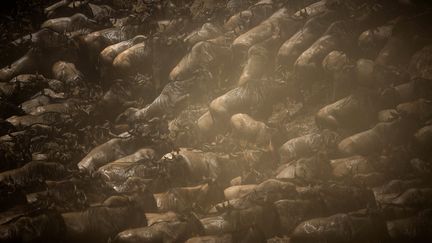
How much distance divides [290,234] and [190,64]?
858cm

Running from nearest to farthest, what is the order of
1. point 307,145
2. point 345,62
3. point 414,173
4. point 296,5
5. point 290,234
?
1. point 290,234
2. point 414,173
3. point 307,145
4. point 345,62
5. point 296,5

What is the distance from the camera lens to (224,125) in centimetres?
1420

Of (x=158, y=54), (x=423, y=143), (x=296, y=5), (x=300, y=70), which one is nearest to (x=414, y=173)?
(x=423, y=143)

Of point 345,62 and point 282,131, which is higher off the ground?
point 345,62

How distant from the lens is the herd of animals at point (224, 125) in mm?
9914

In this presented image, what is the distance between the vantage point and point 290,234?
9.77m

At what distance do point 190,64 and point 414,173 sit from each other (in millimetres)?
9084

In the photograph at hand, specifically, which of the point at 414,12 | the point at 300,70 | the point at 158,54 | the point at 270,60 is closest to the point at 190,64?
the point at 158,54

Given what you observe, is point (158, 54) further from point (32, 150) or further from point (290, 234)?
point (290, 234)

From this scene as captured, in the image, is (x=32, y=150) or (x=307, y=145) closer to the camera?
(x=307, y=145)

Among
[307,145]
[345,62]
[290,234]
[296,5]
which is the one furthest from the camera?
[296,5]

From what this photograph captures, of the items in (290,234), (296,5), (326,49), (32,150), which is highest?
(296,5)

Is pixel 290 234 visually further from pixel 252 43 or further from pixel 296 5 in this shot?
pixel 296 5

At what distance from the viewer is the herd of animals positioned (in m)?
9.91
